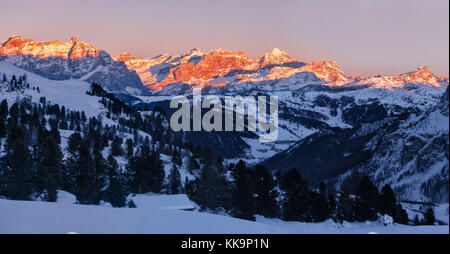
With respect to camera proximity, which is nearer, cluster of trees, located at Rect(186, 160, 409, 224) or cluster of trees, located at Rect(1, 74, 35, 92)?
cluster of trees, located at Rect(186, 160, 409, 224)

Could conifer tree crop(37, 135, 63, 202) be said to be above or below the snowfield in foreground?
below

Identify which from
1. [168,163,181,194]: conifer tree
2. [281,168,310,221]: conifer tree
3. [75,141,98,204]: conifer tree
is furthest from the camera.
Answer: [168,163,181,194]: conifer tree

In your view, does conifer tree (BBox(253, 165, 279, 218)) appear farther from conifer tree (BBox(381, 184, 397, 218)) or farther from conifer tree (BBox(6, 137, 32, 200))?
conifer tree (BBox(6, 137, 32, 200))

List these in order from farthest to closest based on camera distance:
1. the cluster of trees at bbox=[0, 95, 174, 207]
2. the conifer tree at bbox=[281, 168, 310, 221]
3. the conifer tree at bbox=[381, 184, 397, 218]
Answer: the conifer tree at bbox=[281, 168, 310, 221] → the conifer tree at bbox=[381, 184, 397, 218] → the cluster of trees at bbox=[0, 95, 174, 207]

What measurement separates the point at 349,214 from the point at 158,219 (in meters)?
46.4

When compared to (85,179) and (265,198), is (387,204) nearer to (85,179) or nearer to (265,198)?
(265,198)

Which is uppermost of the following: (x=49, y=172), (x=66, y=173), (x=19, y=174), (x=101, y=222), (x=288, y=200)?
(x=101, y=222)

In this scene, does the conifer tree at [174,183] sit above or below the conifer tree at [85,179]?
below

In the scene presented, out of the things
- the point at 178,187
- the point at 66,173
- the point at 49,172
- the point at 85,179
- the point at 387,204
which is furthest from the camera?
the point at 178,187

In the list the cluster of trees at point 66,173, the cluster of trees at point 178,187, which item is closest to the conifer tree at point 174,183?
the cluster of trees at point 178,187

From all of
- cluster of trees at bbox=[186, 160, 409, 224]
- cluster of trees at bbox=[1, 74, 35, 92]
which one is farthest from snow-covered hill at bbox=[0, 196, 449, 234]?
cluster of trees at bbox=[1, 74, 35, 92]

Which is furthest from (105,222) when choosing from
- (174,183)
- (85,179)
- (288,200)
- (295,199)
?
(174,183)

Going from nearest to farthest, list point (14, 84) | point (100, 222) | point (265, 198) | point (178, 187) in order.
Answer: point (100, 222) → point (265, 198) → point (178, 187) → point (14, 84)

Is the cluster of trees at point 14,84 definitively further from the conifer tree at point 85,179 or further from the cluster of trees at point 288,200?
the cluster of trees at point 288,200
